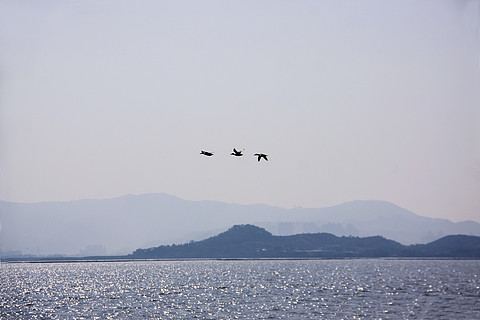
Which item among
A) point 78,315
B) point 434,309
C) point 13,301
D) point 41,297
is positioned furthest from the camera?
point 41,297

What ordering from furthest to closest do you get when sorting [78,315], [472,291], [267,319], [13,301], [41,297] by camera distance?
[472,291] < [41,297] < [13,301] < [78,315] < [267,319]

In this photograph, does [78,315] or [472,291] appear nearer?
[78,315]

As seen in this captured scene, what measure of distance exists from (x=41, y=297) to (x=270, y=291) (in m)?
50.9

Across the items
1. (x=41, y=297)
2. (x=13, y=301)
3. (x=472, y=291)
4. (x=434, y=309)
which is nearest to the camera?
(x=434, y=309)

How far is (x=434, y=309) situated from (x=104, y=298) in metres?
65.8

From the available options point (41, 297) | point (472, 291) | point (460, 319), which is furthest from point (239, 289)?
point (460, 319)

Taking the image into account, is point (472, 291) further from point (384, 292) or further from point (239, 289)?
point (239, 289)

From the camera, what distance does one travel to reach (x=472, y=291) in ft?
509

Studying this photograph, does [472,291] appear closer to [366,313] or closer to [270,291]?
[270,291]

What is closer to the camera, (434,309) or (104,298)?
(434,309)

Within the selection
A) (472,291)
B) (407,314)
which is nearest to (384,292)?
(472,291)

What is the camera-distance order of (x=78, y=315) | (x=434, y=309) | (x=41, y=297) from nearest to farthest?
1. (x=78, y=315)
2. (x=434, y=309)
3. (x=41, y=297)

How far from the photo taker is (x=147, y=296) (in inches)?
5443

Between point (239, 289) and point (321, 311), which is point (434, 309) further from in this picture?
point (239, 289)
